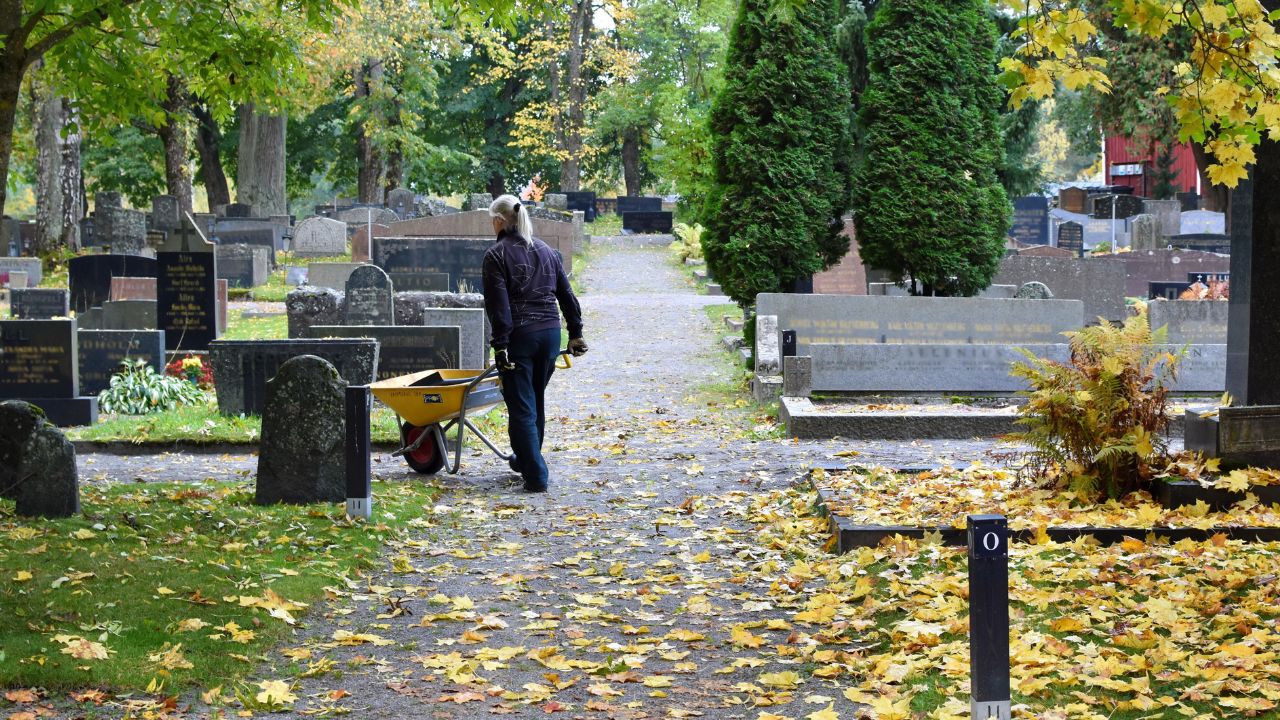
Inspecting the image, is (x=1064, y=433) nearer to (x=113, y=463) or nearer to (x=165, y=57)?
(x=165, y=57)

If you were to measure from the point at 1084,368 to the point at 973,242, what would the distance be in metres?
9.38

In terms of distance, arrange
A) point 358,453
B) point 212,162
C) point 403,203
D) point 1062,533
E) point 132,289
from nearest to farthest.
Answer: point 1062,533 < point 358,453 < point 132,289 < point 403,203 < point 212,162

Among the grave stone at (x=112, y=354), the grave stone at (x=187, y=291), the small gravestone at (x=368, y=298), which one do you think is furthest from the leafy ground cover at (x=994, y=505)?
the grave stone at (x=187, y=291)

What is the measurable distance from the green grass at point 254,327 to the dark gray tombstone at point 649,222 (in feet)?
76.2

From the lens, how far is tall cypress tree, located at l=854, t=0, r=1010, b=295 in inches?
677

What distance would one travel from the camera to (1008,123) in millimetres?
30016

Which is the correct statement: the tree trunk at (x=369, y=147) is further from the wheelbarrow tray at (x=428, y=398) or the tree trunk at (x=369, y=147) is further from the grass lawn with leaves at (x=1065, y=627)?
the grass lawn with leaves at (x=1065, y=627)

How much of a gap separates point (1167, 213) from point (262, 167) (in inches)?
1075

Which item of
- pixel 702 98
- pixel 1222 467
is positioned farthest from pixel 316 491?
pixel 702 98

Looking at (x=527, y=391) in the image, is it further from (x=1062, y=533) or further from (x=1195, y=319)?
(x=1195, y=319)

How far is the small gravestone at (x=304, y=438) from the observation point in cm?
882

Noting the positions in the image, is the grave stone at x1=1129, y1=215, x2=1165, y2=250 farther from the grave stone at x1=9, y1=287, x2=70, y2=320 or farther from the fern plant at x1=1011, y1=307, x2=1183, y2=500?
the fern plant at x1=1011, y1=307, x2=1183, y2=500

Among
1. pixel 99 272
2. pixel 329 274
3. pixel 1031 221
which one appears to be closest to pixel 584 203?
pixel 1031 221

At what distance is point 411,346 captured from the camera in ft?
48.4
